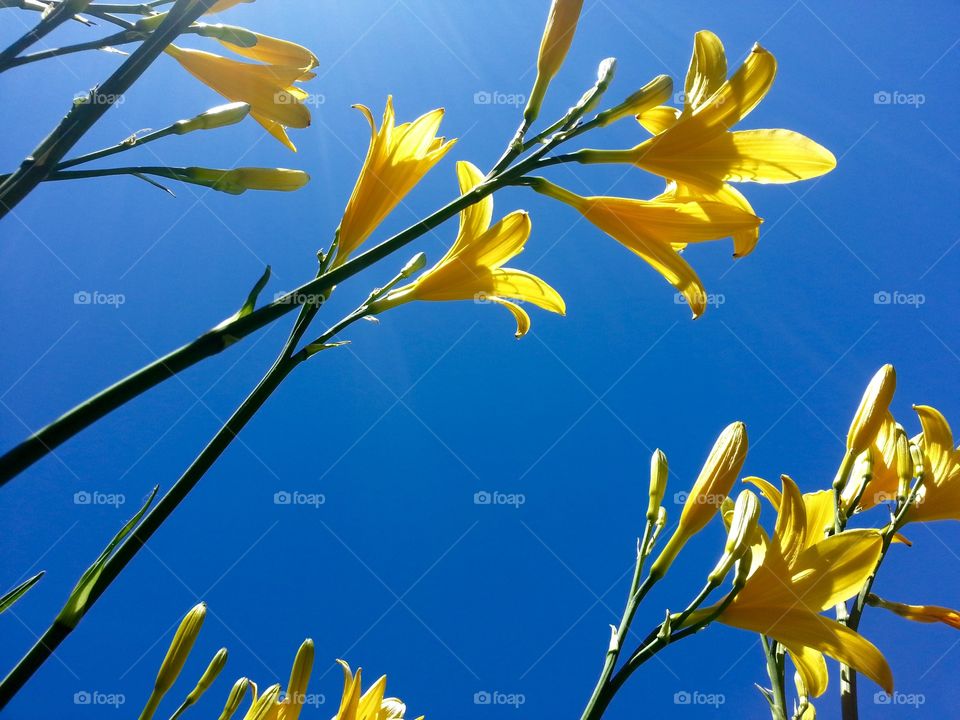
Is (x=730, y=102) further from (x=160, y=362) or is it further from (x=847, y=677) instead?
(x=847, y=677)

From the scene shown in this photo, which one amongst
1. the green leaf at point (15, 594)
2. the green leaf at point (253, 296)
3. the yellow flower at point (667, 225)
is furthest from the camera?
the yellow flower at point (667, 225)

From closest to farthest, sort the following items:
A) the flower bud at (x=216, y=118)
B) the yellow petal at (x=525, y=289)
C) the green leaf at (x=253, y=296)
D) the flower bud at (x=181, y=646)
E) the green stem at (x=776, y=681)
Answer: the green leaf at (x=253, y=296)
the flower bud at (x=216, y=118)
the flower bud at (x=181, y=646)
the yellow petal at (x=525, y=289)
the green stem at (x=776, y=681)

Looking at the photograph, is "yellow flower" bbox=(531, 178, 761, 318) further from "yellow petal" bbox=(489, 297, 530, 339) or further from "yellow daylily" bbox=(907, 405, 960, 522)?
"yellow daylily" bbox=(907, 405, 960, 522)

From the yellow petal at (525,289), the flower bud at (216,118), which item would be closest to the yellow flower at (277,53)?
the flower bud at (216,118)

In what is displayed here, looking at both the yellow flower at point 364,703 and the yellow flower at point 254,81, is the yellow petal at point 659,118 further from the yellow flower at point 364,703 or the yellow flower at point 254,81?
the yellow flower at point 364,703

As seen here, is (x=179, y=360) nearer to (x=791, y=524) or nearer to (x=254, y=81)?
(x=254, y=81)
